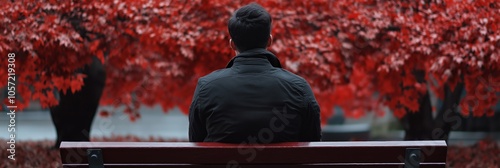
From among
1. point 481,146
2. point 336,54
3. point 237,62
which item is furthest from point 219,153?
point 481,146

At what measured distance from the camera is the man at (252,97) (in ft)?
12.3

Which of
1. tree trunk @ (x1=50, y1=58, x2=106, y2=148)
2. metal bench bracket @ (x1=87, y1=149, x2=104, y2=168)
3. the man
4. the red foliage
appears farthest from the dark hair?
tree trunk @ (x1=50, y1=58, x2=106, y2=148)

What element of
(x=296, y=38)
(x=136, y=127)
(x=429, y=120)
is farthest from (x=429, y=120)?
(x=136, y=127)

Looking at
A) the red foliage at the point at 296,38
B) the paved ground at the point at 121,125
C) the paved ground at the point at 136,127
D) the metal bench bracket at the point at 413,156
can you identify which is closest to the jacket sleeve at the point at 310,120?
the metal bench bracket at the point at 413,156

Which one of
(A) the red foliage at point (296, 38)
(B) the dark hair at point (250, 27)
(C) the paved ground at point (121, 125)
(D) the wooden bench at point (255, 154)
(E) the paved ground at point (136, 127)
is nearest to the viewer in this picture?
(D) the wooden bench at point (255, 154)

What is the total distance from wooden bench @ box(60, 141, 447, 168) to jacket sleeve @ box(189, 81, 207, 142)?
223 mm

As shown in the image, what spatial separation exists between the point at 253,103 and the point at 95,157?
754 millimetres

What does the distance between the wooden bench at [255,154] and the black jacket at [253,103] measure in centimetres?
10

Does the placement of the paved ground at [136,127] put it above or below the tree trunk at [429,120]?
below

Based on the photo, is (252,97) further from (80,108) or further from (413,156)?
(80,108)

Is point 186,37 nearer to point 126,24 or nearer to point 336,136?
point 126,24

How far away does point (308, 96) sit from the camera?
151 inches

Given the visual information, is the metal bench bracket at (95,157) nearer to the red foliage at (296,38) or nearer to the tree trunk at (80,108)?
the red foliage at (296,38)

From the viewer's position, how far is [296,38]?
25.3ft
